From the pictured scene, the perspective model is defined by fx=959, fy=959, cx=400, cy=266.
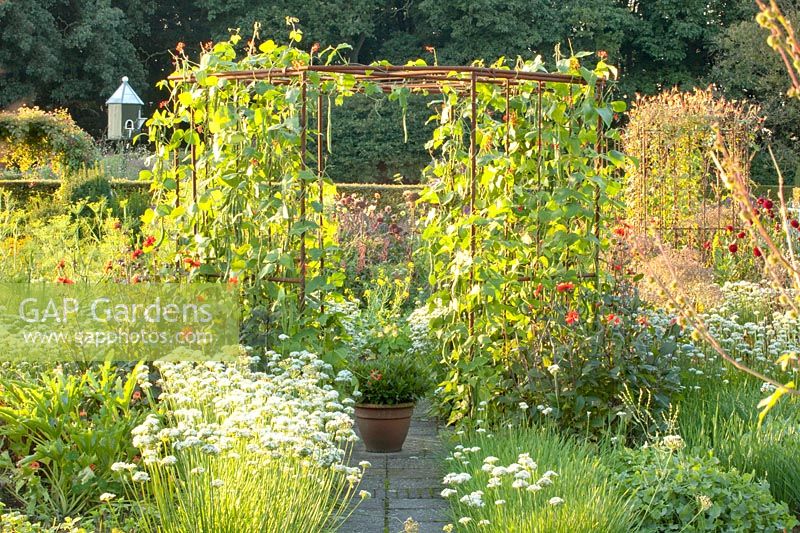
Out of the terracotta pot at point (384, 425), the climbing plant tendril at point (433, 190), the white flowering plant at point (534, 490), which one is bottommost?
the terracotta pot at point (384, 425)

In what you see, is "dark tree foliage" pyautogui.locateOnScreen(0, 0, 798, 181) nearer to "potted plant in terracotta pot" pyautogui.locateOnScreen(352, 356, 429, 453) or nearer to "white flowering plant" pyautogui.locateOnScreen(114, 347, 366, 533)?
"potted plant in terracotta pot" pyautogui.locateOnScreen(352, 356, 429, 453)

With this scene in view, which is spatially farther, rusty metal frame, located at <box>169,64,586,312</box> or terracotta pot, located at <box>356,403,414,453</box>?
terracotta pot, located at <box>356,403,414,453</box>

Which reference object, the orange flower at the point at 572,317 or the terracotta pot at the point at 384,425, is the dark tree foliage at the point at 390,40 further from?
the orange flower at the point at 572,317

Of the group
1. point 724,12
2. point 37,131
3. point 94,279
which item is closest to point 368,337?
point 94,279

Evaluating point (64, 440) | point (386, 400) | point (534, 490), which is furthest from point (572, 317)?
point (64, 440)

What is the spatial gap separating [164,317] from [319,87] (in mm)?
1381

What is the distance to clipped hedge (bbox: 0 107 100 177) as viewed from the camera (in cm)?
1286

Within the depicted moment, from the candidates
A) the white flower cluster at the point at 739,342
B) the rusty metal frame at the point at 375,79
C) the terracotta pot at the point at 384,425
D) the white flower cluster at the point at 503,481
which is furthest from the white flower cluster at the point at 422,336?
the white flower cluster at the point at 503,481

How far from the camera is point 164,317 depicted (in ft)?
15.6

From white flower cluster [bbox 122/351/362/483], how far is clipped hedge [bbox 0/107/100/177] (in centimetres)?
951

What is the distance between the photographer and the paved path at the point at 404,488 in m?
3.70

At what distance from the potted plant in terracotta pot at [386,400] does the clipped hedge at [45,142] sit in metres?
8.82

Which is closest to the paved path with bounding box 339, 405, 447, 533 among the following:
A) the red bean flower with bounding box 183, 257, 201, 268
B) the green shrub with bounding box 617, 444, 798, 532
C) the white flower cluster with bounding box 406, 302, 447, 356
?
the white flower cluster with bounding box 406, 302, 447, 356

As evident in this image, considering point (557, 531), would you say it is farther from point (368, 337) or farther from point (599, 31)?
point (599, 31)
